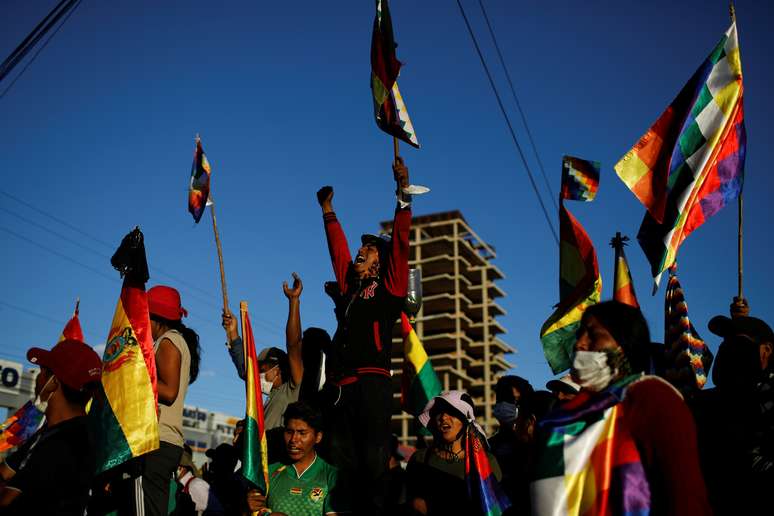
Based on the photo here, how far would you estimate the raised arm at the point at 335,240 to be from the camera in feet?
18.6

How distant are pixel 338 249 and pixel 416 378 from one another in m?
1.80

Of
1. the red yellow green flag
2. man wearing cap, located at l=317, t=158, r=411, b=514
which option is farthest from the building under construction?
man wearing cap, located at l=317, t=158, r=411, b=514

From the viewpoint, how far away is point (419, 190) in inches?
198

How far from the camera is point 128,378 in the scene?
425 centimetres

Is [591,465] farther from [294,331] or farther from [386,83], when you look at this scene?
[386,83]

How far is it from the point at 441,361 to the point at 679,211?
79434 millimetres

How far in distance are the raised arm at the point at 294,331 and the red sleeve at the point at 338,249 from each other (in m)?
0.44

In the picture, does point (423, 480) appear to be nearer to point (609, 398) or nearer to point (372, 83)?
point (609, 398)

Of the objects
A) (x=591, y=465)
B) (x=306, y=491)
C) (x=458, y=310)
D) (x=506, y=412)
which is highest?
(x=458, y=310)

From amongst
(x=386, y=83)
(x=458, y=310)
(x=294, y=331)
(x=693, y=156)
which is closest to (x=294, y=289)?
(x=294, y=331)

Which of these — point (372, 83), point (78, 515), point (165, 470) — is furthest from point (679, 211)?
point (78, 515)

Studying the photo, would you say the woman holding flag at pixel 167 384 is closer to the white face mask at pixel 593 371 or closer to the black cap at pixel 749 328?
the white face mask at pixel 593 371

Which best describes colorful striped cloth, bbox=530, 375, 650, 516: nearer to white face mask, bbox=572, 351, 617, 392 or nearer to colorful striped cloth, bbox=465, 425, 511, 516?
white face mask, bbox=572, 351, 617, 392

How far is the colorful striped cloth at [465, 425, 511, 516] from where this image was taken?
4230 millimetres
